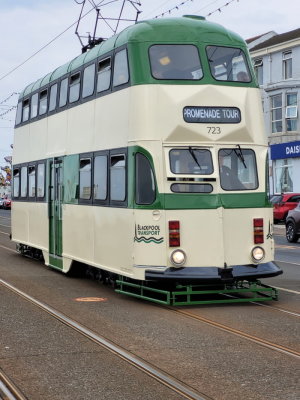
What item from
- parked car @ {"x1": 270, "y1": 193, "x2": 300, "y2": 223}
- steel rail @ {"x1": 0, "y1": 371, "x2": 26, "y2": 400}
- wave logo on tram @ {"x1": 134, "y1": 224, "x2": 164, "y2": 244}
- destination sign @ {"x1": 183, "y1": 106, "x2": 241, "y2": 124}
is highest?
destination sign @ {"x1": 183, "y1": 106, "x2": 241, "y2": 124}

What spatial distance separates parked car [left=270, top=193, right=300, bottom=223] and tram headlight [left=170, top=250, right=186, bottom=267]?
26.4m

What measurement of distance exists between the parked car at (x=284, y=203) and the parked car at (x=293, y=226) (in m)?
9.55

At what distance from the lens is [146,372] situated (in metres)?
7.31

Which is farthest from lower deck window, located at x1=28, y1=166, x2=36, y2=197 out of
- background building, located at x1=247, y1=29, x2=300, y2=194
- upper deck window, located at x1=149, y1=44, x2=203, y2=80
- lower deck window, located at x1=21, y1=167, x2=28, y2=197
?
background building, located at x1=247, y1=29, x2=300, y2=194

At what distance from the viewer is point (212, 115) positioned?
1178 cm

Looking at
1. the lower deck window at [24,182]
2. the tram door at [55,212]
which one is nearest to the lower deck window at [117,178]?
the tram door at [55,212]

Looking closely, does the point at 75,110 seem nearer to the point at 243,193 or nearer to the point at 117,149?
the point at 117,149

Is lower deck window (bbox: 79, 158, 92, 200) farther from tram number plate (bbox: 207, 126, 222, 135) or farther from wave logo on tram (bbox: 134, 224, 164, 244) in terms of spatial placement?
tram number plate (bbox: 207, 126, 222, 135)

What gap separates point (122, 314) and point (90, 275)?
4.76m

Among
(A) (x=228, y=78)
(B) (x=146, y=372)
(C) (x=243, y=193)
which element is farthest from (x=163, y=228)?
(B) (x=146, y=372)

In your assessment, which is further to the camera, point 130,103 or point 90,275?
point 90,275

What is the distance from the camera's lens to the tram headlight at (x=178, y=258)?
37.1 feet

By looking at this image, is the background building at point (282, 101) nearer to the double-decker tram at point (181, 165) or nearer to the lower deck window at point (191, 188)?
the double-decker tram at point (181, 165)

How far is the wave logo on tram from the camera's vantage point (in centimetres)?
1137
